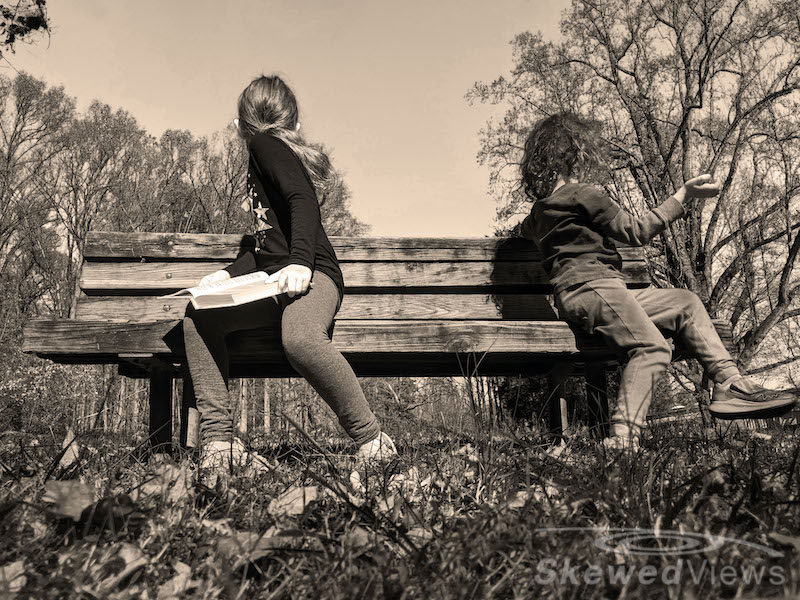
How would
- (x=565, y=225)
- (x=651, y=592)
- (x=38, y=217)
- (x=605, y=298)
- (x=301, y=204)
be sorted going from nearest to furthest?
(x=651, y=592), (x=301, y=204), (x=605, y=298), (x=565, y=225), (x=38, y=217)

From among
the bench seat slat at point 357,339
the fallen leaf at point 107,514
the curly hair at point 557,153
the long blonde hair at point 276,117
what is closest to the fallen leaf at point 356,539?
the fallen leaf at point 107,514

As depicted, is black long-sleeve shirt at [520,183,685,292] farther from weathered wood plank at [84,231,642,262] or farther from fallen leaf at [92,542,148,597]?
fallen leaf at [92,542,148,597]

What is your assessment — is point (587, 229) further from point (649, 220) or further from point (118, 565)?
point (118, 565)

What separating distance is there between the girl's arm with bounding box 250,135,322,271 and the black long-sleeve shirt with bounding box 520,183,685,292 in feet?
4.16

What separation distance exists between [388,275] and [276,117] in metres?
1.13

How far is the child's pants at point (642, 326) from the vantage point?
302cm

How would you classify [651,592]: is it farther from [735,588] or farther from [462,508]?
[462,508]

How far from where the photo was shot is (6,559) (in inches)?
50.7

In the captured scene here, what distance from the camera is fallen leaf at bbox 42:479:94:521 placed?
4.55 feet

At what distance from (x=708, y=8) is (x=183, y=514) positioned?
17339 millimetres

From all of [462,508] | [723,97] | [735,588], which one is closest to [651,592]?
[735,588]

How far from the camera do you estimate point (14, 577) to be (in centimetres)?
118

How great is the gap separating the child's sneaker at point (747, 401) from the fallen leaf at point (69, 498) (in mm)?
2544

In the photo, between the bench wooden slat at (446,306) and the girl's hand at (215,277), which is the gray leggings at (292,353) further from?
the bench wooden slat at (446,306)
